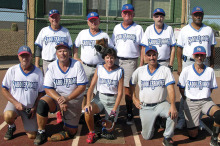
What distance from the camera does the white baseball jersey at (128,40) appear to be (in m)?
5.17

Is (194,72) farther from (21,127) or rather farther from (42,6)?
(42,6)

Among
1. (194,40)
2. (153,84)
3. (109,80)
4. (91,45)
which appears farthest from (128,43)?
(194,40)

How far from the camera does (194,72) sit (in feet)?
14.9

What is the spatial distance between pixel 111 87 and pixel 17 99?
1626mm

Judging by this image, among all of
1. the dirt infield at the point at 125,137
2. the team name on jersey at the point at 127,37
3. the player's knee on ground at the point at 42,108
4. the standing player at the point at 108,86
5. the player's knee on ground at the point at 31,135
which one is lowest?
the dirt infield at the point at 125,137

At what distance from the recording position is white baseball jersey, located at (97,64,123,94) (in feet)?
15.0

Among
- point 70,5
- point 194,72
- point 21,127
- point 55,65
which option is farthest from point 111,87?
point 70,5

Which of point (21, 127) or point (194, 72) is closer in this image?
point (194, 72)

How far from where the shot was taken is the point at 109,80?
4574 mm

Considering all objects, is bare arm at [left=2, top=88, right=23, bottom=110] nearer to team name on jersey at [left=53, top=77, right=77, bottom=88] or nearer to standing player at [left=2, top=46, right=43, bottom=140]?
standing player at [left=2, top=46, right=43, bottom=140]

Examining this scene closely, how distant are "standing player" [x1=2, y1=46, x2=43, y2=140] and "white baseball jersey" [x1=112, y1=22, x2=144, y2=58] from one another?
1758mm

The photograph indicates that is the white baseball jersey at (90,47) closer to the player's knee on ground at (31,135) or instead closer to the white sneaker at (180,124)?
the player's knee on ground at (31,135)

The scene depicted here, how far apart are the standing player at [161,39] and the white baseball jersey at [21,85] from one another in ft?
7.38

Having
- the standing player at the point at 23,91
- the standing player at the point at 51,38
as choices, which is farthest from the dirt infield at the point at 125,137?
the standing player at the point at 51,38
